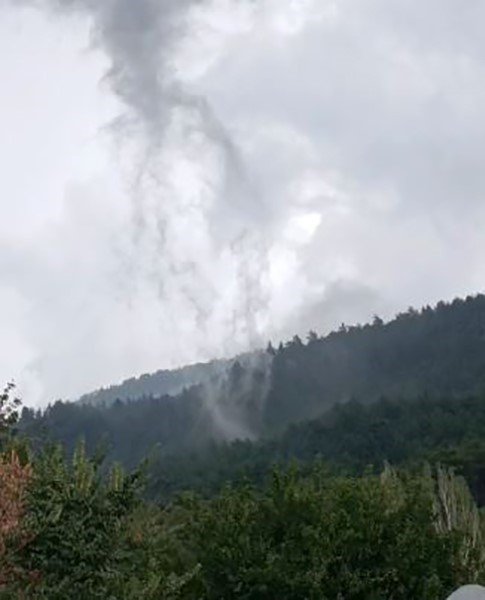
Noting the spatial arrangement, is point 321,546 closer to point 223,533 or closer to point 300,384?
point 223,533

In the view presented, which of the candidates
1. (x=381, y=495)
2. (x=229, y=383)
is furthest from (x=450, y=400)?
(x=381, y=495)

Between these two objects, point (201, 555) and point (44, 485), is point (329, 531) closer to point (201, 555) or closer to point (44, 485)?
point (201, 555)

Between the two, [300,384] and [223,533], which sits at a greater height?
[300,384]

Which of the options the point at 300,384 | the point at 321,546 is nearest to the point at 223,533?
the point at 321,546

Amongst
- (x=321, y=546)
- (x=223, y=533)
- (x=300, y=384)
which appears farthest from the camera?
(x=300, y=384)

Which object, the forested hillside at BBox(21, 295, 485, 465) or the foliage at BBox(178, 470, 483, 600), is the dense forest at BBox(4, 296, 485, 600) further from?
the forested hillside at BBox(21, 295, 485, 465)

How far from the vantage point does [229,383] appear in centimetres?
18225

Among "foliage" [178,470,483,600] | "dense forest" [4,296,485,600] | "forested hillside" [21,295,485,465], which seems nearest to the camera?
"dense forest" [4,296,485,600]

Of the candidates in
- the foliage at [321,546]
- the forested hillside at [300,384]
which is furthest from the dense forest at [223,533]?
the forested hillside at [300,384]

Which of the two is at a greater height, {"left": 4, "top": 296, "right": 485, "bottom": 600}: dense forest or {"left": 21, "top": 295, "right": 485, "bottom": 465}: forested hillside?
{"left": 21, "top": 295, "right": 485, "bottom": 465}: forested hillside

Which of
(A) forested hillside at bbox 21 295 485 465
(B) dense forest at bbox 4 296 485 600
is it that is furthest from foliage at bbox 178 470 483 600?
(A) forested hillside at bbox 21 295 485 465

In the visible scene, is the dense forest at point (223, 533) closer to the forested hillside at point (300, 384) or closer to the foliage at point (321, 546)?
the foliage at point (321, 546)

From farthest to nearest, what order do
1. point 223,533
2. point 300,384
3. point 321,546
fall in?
point 300,384
point 223,533
point 321,546

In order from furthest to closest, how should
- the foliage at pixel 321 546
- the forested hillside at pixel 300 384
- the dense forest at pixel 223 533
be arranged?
1. the forested hillside at pixel 300 384
2. the foliage at pixel 321 546
3. the dense forest at pixel 223 533
